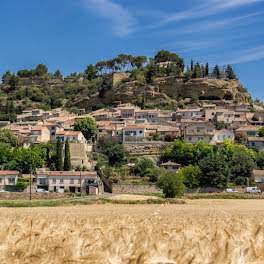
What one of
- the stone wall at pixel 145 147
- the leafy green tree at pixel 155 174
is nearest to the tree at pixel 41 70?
the stone wall at pixel 145 147

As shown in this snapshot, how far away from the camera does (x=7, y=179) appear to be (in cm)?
5141

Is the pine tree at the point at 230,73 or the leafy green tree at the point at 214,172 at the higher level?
the pine tree at the point at 230,73

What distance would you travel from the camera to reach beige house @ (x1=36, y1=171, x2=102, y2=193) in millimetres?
51531

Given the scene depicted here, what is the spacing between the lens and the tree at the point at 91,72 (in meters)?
121

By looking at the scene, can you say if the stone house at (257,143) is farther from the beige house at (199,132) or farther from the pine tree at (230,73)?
the pine tree at (230,73)

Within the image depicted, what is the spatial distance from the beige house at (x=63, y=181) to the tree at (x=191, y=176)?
11233mm

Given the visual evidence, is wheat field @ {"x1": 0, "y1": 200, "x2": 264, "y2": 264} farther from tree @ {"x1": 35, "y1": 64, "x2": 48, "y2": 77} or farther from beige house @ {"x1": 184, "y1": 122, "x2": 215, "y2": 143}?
tree @ {"x1": 35, "y1": 64, "x2": 48, "y2": 77}

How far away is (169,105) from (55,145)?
123ft

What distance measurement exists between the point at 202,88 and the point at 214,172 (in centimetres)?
4748

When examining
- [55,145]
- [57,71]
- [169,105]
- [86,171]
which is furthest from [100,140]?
[57,71]

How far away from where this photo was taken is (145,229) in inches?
422

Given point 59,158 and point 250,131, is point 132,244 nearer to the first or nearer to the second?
point 59,158

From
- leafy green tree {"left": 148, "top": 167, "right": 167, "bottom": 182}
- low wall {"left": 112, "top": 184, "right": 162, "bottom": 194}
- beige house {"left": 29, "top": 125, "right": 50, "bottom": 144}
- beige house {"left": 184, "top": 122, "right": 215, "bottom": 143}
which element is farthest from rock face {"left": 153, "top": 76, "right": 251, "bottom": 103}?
low wall {"left": 112, "top": 184, "right": 162, "bottom": 194}

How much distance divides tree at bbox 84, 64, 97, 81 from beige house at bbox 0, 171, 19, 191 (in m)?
71.8
